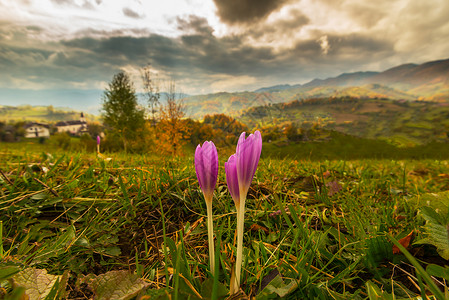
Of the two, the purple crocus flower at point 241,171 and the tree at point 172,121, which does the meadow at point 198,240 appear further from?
the tree at point 172,121

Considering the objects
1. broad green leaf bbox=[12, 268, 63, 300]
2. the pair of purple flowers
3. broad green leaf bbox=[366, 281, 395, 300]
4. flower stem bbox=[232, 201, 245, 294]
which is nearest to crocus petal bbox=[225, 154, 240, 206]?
the pair of purple flowers

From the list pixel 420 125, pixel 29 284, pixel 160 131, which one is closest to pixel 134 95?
pixel 160 131

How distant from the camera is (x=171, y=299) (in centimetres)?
102

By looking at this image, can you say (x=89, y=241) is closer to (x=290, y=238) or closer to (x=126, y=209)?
(x=126, y=209)

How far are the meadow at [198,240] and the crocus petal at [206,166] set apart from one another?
0.93 feet

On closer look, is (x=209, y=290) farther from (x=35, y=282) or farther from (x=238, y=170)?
(x=35, y=282)

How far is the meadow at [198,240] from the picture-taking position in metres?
1.20

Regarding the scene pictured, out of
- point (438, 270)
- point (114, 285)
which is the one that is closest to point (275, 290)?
point (114, 285)

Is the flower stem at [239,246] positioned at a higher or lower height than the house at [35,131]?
higher

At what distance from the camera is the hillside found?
109681mm

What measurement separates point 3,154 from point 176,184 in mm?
4456

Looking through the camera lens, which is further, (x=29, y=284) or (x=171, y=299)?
(x=29, y=284)

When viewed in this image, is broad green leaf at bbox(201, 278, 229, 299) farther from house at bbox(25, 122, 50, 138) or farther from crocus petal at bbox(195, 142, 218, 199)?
house at bbox(25, 122, 50, 138)

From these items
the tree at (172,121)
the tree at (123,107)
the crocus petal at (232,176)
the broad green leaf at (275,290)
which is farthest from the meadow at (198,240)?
the tree at (123,107)
